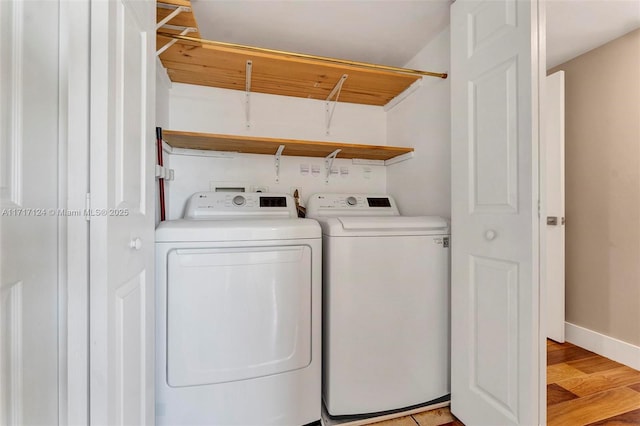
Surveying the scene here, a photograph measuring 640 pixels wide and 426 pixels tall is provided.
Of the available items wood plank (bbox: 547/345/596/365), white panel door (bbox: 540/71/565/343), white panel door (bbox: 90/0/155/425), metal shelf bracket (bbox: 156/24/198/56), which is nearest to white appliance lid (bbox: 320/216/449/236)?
white panel door (bbox: 90/0/155/425)

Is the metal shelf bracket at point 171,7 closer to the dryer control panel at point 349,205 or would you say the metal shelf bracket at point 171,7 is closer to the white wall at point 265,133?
the white wall at point 265,133

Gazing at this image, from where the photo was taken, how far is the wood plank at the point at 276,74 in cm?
155

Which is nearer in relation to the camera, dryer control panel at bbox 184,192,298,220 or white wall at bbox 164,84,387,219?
dryer control panel at bbox 184,192,298,220

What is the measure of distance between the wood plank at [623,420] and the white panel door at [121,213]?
1.95 metres

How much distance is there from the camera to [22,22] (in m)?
0.55

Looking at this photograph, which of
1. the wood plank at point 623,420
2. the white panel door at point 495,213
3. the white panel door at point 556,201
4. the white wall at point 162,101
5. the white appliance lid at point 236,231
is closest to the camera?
the white panel door at point 495,213

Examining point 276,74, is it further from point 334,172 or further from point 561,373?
point 561,373

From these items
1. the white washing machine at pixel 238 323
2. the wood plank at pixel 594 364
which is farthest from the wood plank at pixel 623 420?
the white washing machine at pixel 238 323

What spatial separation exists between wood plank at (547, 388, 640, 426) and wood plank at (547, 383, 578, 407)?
0.02 metres

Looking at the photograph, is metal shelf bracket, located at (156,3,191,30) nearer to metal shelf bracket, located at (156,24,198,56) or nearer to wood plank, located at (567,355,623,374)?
metal shelf bracket, located at (156,24,198,56)

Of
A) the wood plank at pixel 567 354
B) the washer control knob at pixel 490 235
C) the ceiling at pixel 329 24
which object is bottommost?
the wood plank at pixel 567 354

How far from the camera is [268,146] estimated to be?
181 centimetres

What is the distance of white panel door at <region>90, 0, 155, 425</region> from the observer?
0.64 m

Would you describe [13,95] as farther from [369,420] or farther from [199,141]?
[369,420]
